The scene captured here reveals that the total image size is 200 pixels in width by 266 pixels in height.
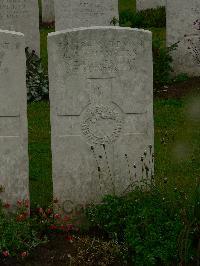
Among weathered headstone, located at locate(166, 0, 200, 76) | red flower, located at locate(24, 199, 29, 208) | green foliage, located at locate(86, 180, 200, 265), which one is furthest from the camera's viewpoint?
weathered headstone, located at locate(166, 0, 200, 76)

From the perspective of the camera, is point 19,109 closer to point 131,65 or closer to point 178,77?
point 131,65

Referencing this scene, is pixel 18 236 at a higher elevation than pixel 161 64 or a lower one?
lower

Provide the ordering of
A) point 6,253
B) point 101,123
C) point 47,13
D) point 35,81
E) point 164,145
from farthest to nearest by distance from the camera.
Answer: point 47,13 < point 35,81 < point 164,145 < point 101,123 < point 6,253

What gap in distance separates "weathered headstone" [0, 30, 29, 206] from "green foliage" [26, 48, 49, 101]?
4.68 meters

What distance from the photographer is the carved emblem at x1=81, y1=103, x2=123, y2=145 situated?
6.12m

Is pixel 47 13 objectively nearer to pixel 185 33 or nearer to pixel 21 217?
pixel 185 33

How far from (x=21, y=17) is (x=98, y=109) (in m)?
5.76

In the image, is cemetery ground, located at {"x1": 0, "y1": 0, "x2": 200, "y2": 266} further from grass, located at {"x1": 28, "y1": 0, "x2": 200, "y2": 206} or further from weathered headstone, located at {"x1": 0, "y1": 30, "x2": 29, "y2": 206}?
weathered headstone, located at {"x1": 0, "y1": 30, "x2": 29, "y2": 206}

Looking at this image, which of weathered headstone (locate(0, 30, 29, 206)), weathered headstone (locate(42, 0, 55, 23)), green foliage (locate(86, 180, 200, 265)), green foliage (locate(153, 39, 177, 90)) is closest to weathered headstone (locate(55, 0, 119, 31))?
green foliage (locate(153, 39, 177, 90))

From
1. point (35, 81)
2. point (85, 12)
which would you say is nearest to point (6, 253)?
point (35, 81)

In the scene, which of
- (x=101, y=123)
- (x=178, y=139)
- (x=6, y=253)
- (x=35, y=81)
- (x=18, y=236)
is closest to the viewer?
(x=6, y=253)

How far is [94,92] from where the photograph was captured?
239 inches

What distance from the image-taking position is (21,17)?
37.7 feet

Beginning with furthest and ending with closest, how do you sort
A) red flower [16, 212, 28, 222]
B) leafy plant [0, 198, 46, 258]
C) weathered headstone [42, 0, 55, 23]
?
Answer: 1. weathered headstone [42, 0, 55, 23]
2. red flower [16, 212, 28, 222]
3. leafy plant [0, 198, 46, 258]
